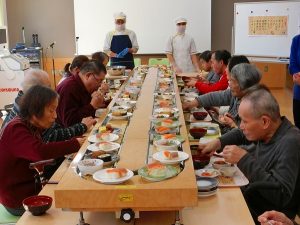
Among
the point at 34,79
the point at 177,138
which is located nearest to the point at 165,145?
the point at 177,138

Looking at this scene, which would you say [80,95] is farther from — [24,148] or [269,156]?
[269,156]

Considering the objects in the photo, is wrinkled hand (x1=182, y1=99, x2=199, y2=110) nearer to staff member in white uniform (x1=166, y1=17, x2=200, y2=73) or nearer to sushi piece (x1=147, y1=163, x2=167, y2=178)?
sushi piece (x1=147, y1=163, x2=167, y2=178)

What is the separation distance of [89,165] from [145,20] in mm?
7167

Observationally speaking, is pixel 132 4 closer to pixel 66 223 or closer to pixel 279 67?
pixel 279 67

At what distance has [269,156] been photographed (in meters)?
2.20

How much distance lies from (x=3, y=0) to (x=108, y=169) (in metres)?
7.91

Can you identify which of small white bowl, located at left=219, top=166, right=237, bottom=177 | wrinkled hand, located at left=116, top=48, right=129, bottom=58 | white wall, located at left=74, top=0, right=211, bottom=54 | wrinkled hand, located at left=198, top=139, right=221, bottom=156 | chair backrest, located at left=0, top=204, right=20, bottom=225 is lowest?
chair backrest, located at left=0, top=204, right=20, bottom=225

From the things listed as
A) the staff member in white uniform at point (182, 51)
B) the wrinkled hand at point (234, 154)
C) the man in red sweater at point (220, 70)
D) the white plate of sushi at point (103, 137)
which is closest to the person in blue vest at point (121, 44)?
the staff member in white uniform at point (182, 51)

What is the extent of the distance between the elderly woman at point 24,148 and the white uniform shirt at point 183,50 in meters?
4.83

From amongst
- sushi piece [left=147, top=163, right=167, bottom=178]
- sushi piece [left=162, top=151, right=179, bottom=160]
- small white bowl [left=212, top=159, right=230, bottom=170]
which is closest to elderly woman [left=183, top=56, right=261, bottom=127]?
small white bowl [left=212, top=159, right=230, bottom=170]

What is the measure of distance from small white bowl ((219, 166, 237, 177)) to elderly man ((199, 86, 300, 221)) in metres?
0.09

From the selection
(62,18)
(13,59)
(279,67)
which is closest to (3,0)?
(62,18)

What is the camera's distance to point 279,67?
9086mm

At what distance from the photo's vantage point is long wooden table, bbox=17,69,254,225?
163cm
